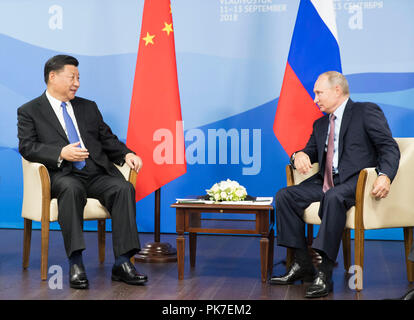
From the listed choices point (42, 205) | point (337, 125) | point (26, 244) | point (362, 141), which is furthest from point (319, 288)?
point (26, 244)

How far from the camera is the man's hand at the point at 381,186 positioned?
3164 mm

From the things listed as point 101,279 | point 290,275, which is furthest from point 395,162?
point 101,279

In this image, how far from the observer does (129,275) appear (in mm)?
3312

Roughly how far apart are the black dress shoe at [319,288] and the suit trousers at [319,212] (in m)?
0.12

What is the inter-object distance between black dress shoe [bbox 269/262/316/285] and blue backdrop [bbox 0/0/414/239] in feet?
5.64

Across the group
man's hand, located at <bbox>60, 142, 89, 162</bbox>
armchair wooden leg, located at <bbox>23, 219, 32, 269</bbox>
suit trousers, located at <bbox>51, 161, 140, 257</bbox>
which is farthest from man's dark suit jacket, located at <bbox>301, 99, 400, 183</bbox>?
armchair wooden leg, located at <bbox>23, 219, 32, 269</bbox>

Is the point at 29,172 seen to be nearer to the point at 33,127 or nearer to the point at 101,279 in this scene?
the point at 33,127

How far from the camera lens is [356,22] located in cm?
484

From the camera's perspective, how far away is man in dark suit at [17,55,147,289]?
3.33 m

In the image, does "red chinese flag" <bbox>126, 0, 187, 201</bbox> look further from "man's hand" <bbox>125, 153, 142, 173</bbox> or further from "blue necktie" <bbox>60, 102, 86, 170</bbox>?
"blue necktie" <bbox>60, 102, 86, 170</bbox>

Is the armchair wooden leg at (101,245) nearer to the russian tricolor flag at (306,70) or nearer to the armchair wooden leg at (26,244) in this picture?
the armchair wooden leg at (26,244)

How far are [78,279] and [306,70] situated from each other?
208cm

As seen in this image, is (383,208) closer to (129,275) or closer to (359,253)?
(359,253)
